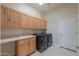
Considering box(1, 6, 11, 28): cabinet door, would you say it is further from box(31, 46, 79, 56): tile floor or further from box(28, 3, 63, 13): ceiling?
box(31, 46, 79, 56): tile floor

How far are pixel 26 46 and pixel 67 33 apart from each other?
1.07 metres

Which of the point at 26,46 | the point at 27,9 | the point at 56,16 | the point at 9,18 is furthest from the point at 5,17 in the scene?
the point at 56,16

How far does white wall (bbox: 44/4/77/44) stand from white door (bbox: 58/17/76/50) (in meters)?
0.09

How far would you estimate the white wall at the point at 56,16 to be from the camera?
1.66m

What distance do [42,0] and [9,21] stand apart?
0.92 m

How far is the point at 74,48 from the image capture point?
5.54 ft

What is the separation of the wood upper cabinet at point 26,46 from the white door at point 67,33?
27.8 inches

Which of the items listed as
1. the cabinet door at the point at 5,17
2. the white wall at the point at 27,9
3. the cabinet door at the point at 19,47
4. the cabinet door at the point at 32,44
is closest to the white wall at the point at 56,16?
the white wall at the point at 27,9

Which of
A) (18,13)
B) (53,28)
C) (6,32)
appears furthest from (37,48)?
(18,13)

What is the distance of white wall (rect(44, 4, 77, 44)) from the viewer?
5.43 ft

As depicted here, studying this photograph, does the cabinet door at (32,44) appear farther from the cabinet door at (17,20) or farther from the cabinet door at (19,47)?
the cabinet door at (17,20)

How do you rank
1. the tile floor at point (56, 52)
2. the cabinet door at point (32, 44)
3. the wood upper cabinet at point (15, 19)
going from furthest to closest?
the cabinet door at point (32, 44), the wood upper cabinet at point (15, 19), the tile floor at point (56, 52)

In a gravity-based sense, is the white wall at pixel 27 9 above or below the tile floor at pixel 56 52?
above

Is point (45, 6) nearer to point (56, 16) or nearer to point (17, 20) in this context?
point (56, 16)
